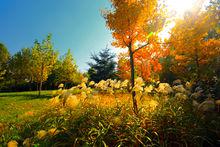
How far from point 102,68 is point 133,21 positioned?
22.7 metres

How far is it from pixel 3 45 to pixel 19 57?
8.07 metres

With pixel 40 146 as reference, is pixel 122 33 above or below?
above

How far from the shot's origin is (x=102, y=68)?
31.2 metres

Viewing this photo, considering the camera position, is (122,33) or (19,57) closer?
(122,33)

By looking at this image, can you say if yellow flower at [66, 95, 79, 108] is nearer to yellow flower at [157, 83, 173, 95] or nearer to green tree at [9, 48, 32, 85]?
yellow flower at [157, 83, 173, 95]

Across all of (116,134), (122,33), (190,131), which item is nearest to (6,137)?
(116,134)

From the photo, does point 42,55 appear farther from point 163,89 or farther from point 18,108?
point 163,89

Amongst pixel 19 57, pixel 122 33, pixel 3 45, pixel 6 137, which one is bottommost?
pixel 6 137

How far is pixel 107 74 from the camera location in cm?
3073

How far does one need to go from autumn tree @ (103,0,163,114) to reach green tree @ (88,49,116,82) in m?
21.2

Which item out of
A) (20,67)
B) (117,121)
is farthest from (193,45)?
(20,67)

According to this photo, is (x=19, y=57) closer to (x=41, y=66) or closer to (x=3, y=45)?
(x=3, y=45)

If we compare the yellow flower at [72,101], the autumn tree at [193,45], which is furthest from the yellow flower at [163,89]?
the yellow flower at [72,101]

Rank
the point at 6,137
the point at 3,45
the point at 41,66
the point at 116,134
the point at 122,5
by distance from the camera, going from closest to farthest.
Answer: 1. the point at 116,134
2. the point at 6,137
3. the point at 122,5
4. the point at 41,66
5. the point at 3,45
